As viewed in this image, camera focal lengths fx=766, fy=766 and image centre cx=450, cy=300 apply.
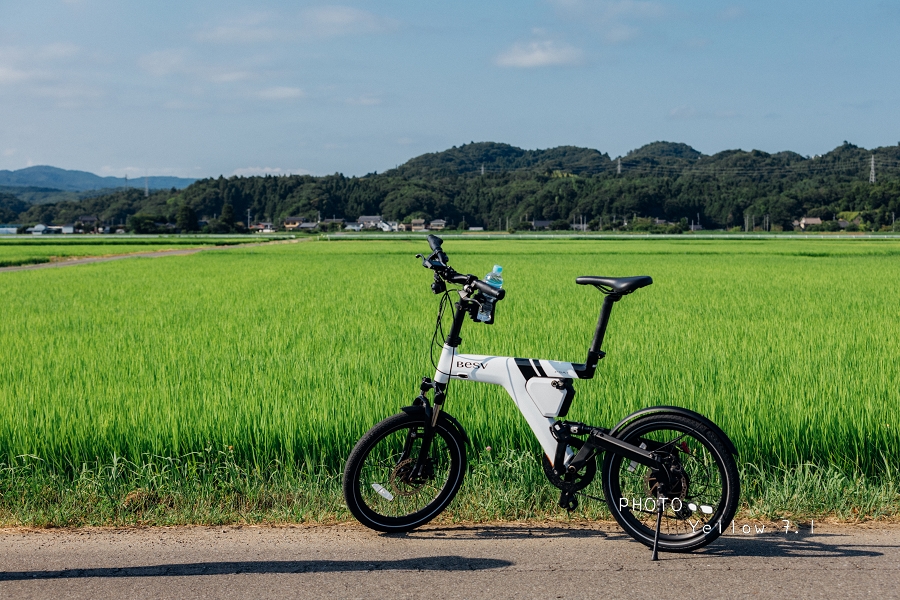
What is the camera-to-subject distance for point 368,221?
146250 mm

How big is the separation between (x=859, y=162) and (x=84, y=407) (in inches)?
8321

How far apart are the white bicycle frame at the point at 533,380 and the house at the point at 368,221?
141106 mm

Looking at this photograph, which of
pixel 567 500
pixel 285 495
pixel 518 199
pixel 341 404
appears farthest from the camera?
pixel 518 199

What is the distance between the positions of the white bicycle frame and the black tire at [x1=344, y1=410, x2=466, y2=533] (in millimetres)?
339

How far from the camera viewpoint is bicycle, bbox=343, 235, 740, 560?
3656 mm

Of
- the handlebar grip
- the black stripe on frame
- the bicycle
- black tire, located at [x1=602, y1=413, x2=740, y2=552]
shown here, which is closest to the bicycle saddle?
the bicycle

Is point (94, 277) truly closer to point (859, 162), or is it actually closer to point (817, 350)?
point (817, 350)

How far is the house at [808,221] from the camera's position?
119375 millimetres

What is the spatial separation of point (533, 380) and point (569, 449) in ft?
1.30

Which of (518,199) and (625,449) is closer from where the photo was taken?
(625,449)

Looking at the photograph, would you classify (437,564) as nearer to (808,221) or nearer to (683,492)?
(683,492)

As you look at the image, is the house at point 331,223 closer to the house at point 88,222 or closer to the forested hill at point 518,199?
the forested hill at point 518,199

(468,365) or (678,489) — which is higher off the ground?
(468,365)

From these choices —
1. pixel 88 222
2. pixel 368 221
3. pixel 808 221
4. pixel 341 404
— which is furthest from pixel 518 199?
pixel 341 404
